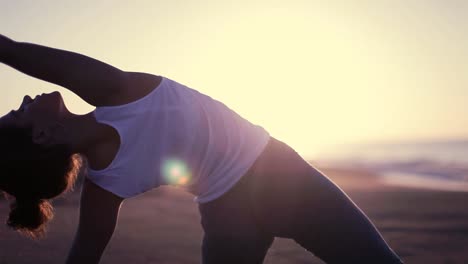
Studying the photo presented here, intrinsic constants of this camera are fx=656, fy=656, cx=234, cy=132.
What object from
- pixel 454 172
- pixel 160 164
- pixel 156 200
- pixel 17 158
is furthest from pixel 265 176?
pixel 454 172

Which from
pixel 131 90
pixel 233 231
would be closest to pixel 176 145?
pixel 131 90

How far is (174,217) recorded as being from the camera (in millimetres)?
9688

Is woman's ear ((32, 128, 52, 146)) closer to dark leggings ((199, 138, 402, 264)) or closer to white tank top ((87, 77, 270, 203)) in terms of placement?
white tank top ((87, 77, 270, 203))

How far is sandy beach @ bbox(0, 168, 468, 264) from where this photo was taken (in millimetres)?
6797

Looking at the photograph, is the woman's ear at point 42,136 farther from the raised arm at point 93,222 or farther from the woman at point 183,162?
the raised arm at point 93,222

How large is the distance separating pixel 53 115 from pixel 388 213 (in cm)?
867

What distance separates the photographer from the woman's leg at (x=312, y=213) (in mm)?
2453

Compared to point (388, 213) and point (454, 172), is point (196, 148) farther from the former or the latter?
point (454, 172)

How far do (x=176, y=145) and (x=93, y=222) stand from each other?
0.57 m

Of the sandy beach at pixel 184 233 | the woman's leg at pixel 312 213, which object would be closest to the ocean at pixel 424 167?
the sandy beach at pixel 184 233

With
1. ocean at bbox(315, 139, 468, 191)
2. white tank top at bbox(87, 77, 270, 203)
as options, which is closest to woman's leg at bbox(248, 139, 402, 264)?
white tank top at bbox(87, 77, 270, 203)

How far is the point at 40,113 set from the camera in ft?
8.29

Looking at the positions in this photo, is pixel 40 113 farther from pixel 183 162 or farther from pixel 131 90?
pixel 183 162

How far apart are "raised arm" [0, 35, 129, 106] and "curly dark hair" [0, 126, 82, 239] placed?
0.32m
